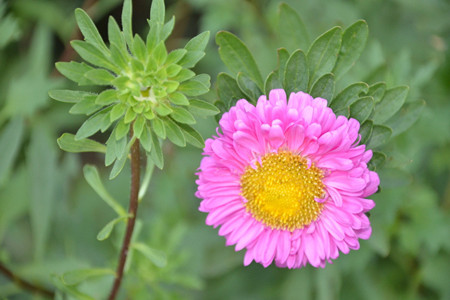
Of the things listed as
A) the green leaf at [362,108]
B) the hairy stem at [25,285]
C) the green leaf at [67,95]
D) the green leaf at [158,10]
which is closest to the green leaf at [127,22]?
the green leaf at [158,10]

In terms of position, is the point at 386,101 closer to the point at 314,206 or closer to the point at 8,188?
the point at 314,206

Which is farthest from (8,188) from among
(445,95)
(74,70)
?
(445,95)

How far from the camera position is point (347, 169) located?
1395 mm

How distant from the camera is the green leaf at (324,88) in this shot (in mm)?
1486

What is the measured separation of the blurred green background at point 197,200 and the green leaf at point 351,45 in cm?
58

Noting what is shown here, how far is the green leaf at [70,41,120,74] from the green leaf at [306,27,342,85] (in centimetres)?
55

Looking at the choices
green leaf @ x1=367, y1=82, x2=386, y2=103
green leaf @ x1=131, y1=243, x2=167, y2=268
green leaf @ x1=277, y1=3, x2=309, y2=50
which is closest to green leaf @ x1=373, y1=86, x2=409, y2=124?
green leaf @ x1=367, y1=82, x2=386, y2=103

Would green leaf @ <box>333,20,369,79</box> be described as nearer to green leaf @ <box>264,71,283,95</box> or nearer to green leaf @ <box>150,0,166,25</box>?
green leaf @ <box>264,71,283,95</box>

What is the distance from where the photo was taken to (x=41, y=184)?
266cm

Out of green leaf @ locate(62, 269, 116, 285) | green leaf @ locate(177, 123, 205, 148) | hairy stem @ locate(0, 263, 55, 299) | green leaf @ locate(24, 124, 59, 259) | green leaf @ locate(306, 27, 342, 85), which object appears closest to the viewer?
green leaf @ locate(177, 123, 205, 148)

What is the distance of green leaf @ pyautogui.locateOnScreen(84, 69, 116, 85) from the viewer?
135 cm

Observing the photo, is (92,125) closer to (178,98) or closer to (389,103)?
(178,98)

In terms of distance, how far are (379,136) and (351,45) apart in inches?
11.2

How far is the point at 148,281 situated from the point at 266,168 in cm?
110
